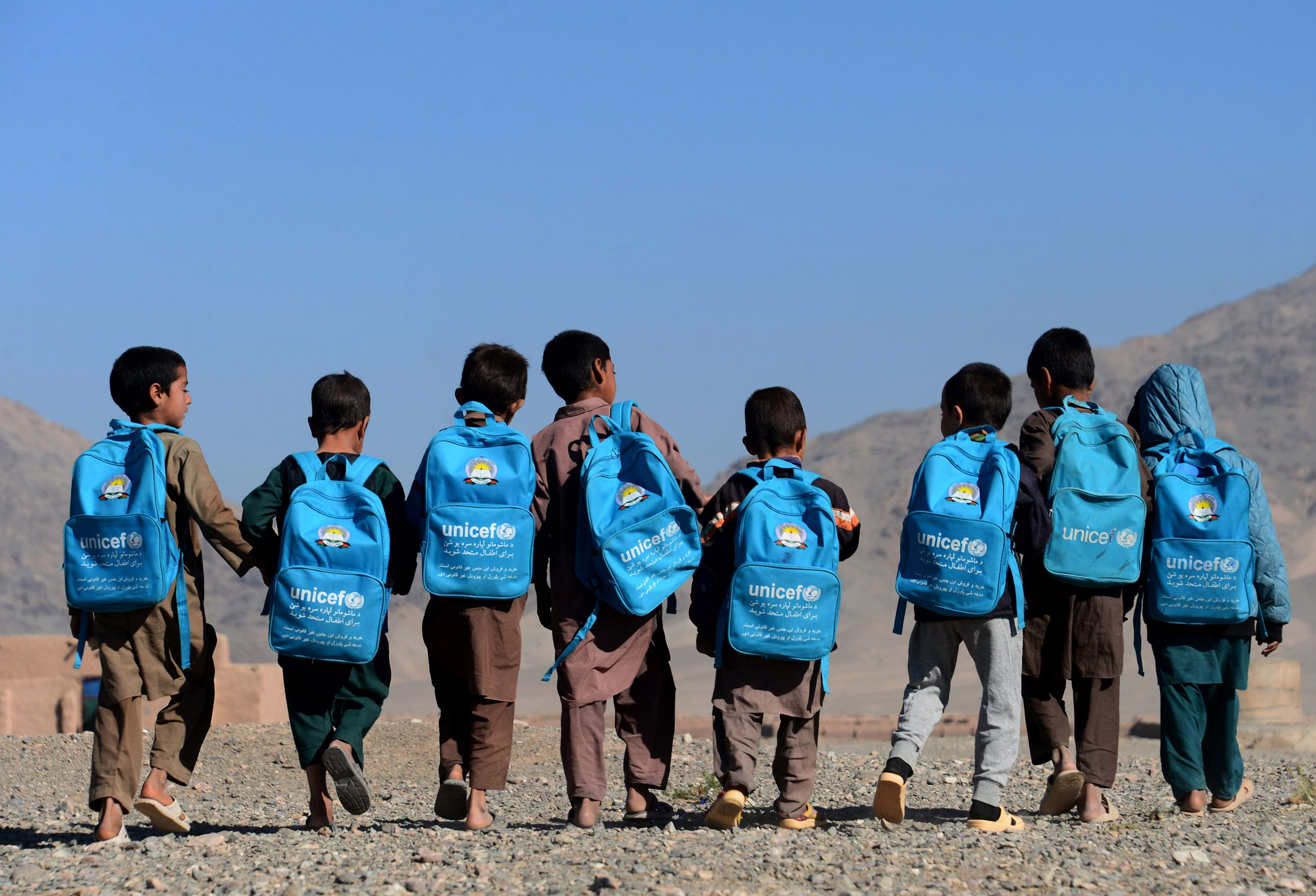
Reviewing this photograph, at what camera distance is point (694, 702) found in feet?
109

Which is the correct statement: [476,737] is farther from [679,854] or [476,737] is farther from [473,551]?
[679,854]

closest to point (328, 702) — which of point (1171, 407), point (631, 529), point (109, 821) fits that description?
point (109, 821)

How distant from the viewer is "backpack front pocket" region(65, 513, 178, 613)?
493cm

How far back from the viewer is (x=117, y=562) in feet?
16.3

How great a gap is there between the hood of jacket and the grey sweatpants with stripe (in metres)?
1.30

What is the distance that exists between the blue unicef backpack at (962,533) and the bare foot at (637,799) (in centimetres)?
116

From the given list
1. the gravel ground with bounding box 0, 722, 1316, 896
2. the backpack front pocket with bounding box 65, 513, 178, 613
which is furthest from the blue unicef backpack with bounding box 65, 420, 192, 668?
the gravel ground with bounding box 0, 722, 1316, 896

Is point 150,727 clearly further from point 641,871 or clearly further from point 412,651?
point 412,651

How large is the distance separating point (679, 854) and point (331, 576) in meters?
1.59

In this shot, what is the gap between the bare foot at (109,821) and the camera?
494cm

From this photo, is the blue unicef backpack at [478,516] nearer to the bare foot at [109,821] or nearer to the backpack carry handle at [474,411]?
the backpack carry handle at [474,411]

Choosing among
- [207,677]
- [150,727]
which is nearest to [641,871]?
[207,677]

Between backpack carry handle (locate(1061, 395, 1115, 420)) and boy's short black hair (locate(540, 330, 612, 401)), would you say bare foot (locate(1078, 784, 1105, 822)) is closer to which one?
backpack carry handle (locate(1061, 395, 1115, 420))

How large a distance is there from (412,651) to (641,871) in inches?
1835
